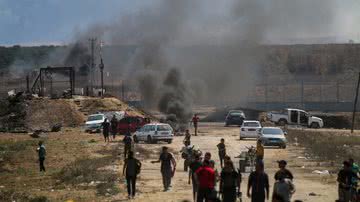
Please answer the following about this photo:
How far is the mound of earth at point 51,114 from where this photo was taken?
64.8 meters

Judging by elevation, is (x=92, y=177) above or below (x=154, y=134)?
below

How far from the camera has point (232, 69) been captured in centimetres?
9375

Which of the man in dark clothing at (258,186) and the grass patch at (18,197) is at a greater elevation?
the man in dark clothing at (258,186)

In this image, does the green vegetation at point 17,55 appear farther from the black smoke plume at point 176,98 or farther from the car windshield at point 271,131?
the car windshield at point 271,131

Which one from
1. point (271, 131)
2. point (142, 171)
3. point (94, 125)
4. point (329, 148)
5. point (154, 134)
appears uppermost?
point (271, 131)

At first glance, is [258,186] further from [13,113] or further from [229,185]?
[13,113]

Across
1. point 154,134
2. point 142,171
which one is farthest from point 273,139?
point 142,171

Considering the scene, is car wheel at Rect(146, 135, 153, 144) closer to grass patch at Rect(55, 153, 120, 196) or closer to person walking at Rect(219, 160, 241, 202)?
grass patch at Rect(55, 153, 120, 196)

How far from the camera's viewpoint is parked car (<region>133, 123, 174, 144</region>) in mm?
44781

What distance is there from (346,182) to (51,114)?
173 ft

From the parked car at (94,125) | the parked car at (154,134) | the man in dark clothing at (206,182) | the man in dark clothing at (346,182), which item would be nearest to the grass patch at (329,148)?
the parked car at (154,134)

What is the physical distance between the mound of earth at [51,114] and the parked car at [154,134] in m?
19.6

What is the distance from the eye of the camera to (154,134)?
44.8 m

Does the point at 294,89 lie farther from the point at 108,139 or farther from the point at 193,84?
the point at 108,139
